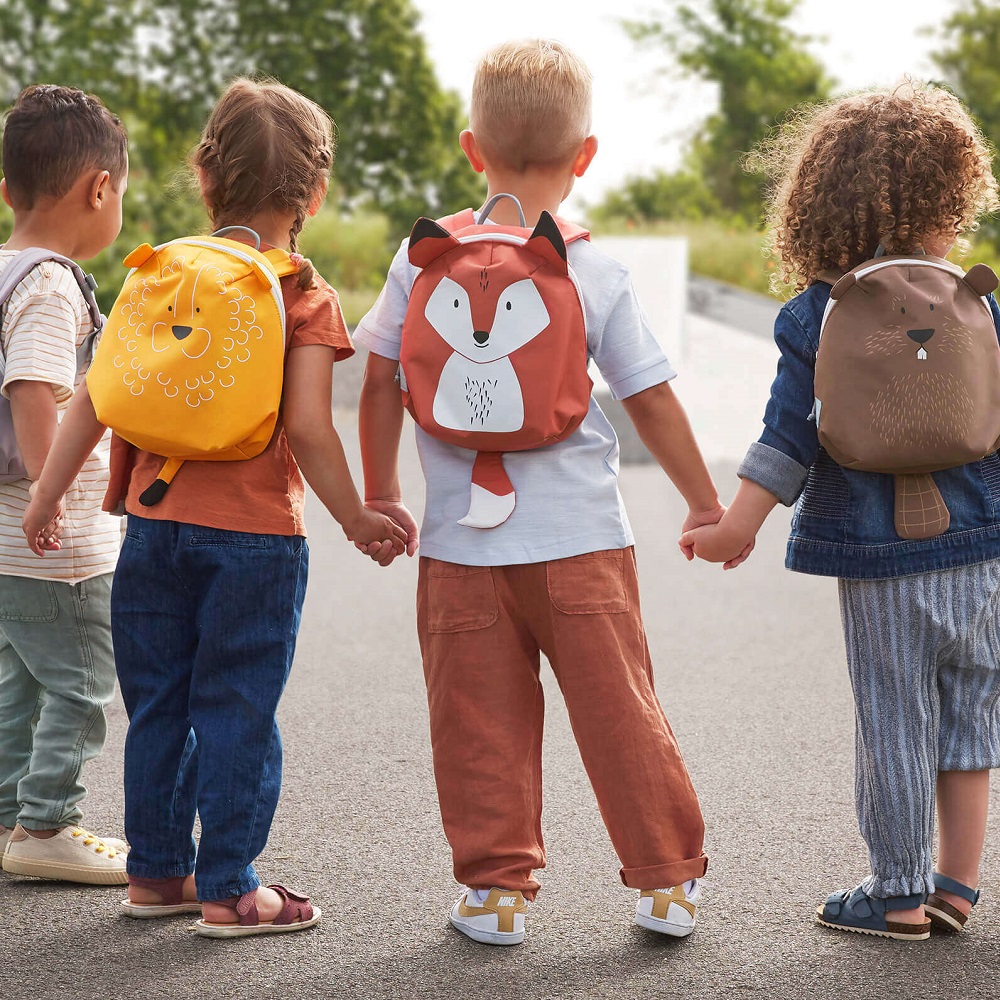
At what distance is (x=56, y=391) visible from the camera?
2.81 metres

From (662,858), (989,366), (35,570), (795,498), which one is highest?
(989,366)

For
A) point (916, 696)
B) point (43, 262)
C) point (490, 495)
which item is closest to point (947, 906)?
point (916, 696)

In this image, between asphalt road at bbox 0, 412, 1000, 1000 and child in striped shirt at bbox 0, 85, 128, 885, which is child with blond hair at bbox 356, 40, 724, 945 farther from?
child in striped shirt at bbox 0, 85, 128, 885

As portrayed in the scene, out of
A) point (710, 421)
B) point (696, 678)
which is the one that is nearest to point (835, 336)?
point (696, 678)

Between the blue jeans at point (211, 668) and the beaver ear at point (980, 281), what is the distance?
138cm

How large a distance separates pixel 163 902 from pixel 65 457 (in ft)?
3.05

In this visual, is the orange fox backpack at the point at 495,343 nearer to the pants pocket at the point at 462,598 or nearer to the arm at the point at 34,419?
the pants pocket at the point at 462,598

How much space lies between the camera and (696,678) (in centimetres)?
458

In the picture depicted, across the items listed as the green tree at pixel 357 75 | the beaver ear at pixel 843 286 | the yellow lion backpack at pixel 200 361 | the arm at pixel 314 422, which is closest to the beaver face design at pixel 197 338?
the yellow lion backpack at pixel 200 361

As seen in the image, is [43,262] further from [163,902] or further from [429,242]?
[163,902]

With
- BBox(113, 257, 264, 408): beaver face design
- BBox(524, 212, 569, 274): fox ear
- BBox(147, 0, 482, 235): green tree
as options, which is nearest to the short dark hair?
BBox(113, 257, 264, 408): beaver face design

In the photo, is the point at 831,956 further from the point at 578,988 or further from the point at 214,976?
the point at 214,976

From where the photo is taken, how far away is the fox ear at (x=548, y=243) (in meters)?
2.35

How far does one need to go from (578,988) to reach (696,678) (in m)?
2.32
